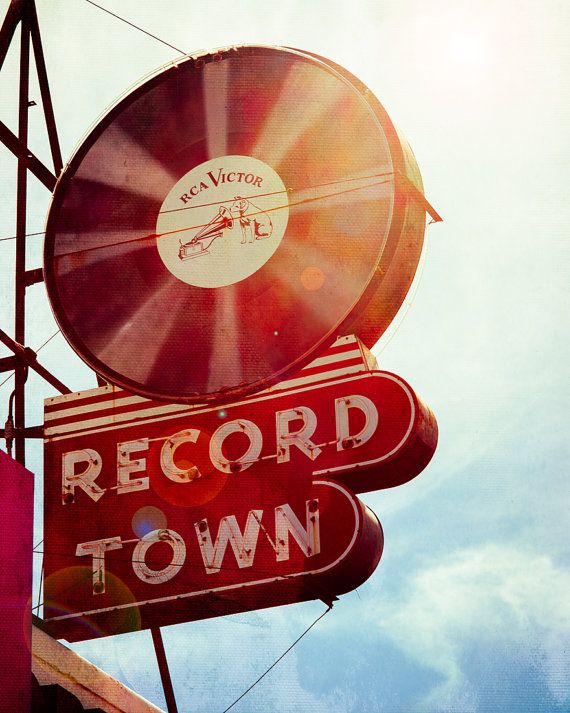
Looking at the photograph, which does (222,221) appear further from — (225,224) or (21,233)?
(21,233)

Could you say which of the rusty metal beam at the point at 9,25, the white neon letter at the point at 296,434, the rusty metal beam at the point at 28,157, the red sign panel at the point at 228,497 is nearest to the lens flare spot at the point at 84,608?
the red sign panel at the point at 228,497

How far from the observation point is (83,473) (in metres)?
11.7

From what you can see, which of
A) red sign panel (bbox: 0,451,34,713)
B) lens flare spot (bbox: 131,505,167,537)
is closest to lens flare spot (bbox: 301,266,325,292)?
lens flare spot (bbox: 131,505,167,537)

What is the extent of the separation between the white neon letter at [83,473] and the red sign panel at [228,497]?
0.5 inches

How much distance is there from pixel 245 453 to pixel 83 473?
68.2 inches

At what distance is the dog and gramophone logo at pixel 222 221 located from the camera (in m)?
12.0

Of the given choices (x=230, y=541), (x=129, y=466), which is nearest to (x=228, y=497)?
(x=230, y=541)

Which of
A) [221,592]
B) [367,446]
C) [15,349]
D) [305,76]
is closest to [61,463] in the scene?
[15,349]

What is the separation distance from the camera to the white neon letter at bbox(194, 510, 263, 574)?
34.8ft

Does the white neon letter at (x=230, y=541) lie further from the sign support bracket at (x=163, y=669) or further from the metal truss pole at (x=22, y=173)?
the metal truss pole at (x=22, y=173)

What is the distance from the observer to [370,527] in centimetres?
A: 1053

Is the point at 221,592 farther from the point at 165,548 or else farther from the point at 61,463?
the point at 61,463

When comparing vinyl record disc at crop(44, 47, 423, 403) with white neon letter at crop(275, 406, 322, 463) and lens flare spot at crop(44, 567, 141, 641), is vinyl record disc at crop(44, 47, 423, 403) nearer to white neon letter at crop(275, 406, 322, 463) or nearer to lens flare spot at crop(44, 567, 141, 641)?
white neon letter at crop(275, 406, 322, 463)

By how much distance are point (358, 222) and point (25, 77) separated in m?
4.90
